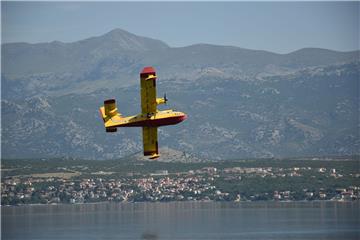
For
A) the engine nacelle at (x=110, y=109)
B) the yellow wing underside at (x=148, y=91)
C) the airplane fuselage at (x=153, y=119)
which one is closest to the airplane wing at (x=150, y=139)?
the airplane fuselage at (x=153, y=119)

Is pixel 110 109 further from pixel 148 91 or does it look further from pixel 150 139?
Answer: pixel 148 91

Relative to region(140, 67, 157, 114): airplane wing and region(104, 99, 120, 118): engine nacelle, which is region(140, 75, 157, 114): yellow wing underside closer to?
region(140, 67, 157, 114): airplane wing

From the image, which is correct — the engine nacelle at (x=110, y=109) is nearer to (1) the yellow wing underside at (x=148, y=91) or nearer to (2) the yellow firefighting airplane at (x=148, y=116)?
(2) the yellow firefighting airplane at (x=148, y=116)

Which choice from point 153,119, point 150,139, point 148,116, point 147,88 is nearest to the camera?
point 147,88

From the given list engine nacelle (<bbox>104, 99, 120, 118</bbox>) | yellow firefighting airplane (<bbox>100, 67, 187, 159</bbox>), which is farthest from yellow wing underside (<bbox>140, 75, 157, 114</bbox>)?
engine nacelle (<bbox>104, 99, 120, 118</bbox>)

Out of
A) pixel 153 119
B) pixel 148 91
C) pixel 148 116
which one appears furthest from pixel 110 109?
pixel 148 91

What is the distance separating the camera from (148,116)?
102000 mm

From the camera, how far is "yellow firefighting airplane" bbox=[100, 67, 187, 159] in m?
101

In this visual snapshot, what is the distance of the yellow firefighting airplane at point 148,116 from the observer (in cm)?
10081

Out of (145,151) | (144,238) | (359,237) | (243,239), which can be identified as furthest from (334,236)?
(145,151)

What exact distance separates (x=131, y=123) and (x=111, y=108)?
4.97 m

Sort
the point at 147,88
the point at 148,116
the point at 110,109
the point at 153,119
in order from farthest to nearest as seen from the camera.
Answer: the point at 110,109
the point at 153,119
the point at 148,116
the point at 147,88

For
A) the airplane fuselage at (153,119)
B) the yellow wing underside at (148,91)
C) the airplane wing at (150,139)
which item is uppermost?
the yellow wing underside at (148,91)

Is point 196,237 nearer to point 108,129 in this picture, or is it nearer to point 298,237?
point 298,237
